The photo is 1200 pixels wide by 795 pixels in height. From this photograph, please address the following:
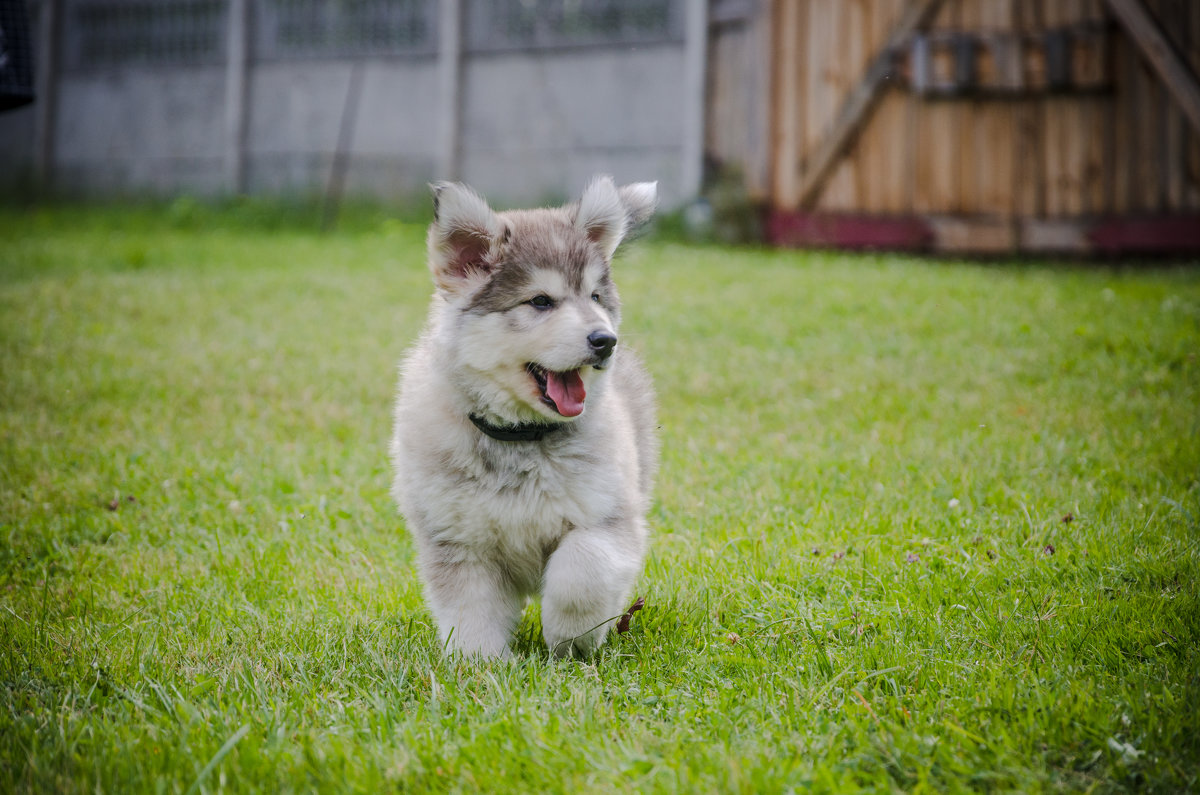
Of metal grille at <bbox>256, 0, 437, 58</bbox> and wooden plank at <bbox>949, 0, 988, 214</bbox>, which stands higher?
metal grille at <bbox>256, 0, 437, 58</bbox>

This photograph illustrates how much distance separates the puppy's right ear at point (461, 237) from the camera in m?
2.83

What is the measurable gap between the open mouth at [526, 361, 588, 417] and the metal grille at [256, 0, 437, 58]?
10286 millimetres

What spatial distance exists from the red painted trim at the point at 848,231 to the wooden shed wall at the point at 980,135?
0.08m

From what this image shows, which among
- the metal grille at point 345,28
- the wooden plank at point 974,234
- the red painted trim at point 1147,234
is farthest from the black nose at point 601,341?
the metal grille at point 345,28

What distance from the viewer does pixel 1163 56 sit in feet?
28.1

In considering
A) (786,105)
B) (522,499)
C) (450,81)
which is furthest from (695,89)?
(522,499)

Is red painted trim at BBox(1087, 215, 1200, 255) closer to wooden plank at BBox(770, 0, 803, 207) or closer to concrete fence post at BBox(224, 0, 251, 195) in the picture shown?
wooden plank at BBox(770, 0, 803, 207)

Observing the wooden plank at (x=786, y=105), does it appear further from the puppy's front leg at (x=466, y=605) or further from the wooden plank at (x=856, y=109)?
the puppy's front leg at (x=466, y=605)

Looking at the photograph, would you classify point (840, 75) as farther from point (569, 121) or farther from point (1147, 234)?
point (569, 121)

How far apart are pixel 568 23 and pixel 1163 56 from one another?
5961 millimetres

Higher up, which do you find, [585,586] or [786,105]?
[786,105]

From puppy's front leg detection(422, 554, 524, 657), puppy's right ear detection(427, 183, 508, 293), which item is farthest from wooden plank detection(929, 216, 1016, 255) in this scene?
puppy's front leg detection(422, 554, 524, 657)

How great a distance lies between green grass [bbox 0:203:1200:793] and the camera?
7.21 ft

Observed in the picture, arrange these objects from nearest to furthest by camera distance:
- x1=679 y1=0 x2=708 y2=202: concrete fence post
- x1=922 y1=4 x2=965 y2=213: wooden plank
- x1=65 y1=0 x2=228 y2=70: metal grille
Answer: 1. x1=922 y1=4 x2=965 y2=213: wooden plank
2. x1=679 y1=0 x2=708 y2=202: concrete fence post
3. x1=65 y1=0 x2=228 y2=70: metal grille
